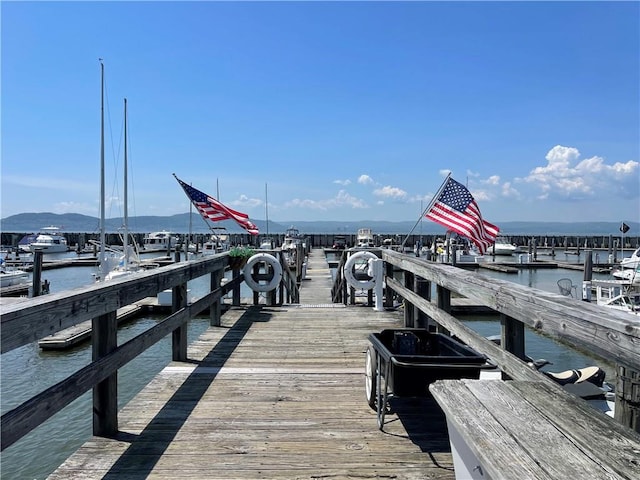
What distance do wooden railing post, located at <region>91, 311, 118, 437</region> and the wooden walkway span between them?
0.09 m

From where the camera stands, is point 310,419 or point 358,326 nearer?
point 310,419

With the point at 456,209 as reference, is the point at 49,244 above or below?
below

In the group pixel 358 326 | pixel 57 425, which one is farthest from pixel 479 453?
pixel 57 425

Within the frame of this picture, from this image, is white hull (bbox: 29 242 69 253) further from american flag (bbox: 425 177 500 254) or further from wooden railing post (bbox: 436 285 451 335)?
wooden railing post (bbox: 436 285 451 335)

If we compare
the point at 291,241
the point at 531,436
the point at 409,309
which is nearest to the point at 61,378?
the point at 409,309

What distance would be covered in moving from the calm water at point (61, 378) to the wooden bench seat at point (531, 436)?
5288 millimetres

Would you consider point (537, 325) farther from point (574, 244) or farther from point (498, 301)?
point (574, 244)

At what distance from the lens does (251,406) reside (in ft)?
11.3

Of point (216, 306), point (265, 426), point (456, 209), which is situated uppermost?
point (456, 209)

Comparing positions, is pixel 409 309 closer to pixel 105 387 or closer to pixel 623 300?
pixel 105 387

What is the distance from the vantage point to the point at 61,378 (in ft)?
29.1

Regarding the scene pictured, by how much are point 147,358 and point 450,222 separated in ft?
22.8

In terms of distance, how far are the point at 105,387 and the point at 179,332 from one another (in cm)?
151

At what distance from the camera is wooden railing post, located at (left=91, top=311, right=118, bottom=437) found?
2.77 meters
